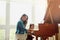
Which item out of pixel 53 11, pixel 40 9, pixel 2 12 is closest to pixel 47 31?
pixel 53 11

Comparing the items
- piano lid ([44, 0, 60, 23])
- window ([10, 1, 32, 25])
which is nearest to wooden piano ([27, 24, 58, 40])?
piano lid ([44, 0, 60, 23])

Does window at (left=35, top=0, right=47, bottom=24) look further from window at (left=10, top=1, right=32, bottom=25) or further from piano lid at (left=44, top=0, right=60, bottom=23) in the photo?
piano lid at (left=44, top=0, right=60, bottom=23)

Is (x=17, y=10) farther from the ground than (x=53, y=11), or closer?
farther from the ground

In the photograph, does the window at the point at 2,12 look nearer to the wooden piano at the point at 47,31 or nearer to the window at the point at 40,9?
the window at the point at 40,9

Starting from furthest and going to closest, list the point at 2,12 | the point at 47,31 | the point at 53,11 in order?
1. the point at 2,12
2. the point at 53,11
3. the point at 47,31

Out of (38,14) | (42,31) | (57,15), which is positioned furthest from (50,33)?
(38,14)

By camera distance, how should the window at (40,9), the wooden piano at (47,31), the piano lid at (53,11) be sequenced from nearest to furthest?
the wooden piano at (47,31)
the piano lid at (53,11)
the window at (40,9)

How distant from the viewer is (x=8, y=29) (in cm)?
730

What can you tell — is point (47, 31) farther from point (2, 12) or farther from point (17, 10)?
point (2, 12)

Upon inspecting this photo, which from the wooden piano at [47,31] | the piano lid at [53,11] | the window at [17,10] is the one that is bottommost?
the wooden piano at [47,31]

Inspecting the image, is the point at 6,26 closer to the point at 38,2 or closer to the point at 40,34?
the point at 38,2

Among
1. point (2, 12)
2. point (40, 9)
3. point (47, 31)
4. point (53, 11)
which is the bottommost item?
point (47, 31)

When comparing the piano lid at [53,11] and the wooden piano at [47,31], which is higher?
the piano lid at [53,11]

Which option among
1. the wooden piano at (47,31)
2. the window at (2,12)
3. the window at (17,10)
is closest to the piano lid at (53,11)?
the wooden piano at (47,31)
